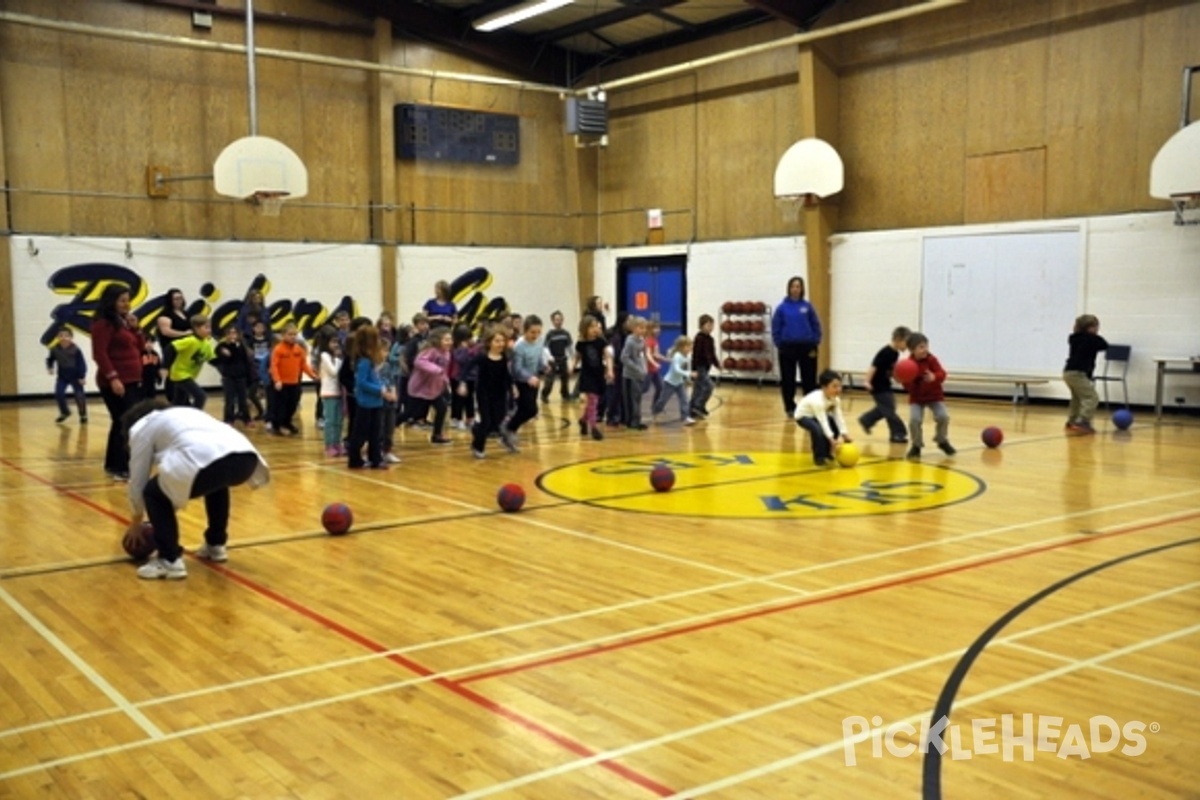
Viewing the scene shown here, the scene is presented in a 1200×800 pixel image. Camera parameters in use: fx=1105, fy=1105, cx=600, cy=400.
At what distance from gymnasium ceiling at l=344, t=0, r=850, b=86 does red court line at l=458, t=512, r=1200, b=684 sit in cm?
1457

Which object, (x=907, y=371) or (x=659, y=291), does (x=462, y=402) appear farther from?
(x=659, y=291)

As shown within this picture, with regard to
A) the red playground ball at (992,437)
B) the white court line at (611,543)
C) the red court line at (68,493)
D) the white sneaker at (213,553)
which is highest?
the red playground ball at (992,437)

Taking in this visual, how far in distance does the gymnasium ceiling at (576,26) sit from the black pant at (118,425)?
45.1ft

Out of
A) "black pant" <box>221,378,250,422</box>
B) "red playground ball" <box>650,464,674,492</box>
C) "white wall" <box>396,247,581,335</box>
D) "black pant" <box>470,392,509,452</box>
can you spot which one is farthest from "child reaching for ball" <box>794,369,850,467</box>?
"white wall" <box>396,247,581,335</box>

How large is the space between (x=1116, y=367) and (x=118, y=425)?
14157 mm

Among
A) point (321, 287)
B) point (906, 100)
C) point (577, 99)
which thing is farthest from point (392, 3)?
point (906, 100)

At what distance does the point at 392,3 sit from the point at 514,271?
20.1 ft

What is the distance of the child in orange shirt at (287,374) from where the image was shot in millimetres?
13562

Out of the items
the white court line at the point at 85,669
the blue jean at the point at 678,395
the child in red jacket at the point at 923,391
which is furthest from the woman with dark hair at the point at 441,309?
the white court line at the point at 85,669

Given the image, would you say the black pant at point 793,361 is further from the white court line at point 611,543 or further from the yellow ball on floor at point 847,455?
the white court line at point 611,543

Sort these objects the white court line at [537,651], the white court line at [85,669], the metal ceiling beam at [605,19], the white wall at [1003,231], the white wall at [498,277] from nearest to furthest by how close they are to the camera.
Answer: the white court line at [85,669], the white court line at [537,651], the white wall at [1003,231], the metal ceiling beam at [605,19], the white wall at [498,277]

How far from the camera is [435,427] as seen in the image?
13.2m

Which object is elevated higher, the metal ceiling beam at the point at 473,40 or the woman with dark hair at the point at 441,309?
the metal ceiling beam at the point at 473,40

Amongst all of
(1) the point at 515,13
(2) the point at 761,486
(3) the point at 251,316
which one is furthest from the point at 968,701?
(1) the point at 515,13
